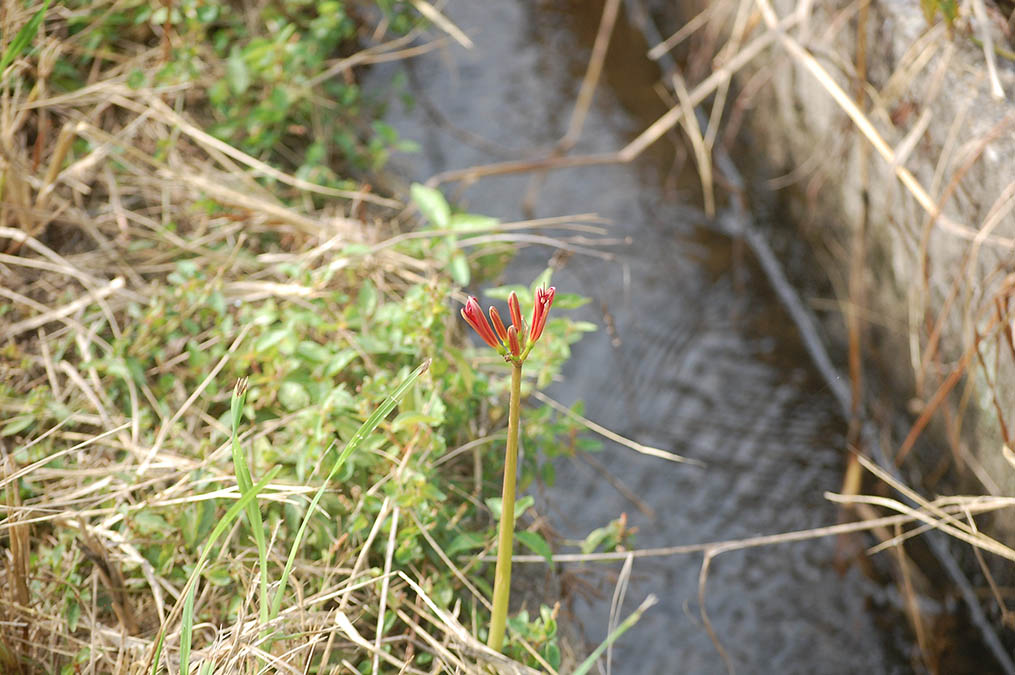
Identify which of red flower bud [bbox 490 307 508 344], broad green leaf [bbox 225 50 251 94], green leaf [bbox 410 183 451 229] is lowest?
green leaf [bbox 410 183 451 229]

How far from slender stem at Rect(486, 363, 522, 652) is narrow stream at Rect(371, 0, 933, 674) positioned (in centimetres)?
64

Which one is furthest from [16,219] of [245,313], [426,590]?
[426,590]

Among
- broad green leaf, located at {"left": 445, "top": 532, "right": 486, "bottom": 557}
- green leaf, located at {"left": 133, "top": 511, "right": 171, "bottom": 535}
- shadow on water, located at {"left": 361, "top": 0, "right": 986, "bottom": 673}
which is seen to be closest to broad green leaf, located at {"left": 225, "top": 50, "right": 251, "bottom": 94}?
shadow on water, located at {"left": 361, "top": 0, "right": 986, "bottom": 673}

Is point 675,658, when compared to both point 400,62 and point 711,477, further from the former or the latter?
point 400,62

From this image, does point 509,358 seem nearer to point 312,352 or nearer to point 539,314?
point 539,314

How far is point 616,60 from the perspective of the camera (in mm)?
3562

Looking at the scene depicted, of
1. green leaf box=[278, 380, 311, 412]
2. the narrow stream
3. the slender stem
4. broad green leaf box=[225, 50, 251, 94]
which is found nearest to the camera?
the slender stem

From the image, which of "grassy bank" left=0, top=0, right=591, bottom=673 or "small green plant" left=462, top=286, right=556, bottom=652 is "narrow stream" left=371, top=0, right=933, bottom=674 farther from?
"small green plant" left=462, top=286, right=556, bottom=652

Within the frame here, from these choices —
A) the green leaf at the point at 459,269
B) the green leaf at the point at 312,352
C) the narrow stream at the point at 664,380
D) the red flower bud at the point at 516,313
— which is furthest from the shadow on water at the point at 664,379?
the red flower bud at the point at 516,313

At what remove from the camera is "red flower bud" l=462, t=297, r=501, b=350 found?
922 millimetres

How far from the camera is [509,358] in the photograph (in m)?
0.98

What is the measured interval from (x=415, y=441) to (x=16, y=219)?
1.22 m

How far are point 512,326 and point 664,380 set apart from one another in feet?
5.77

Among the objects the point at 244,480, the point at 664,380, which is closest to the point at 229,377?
the point at 244,480
